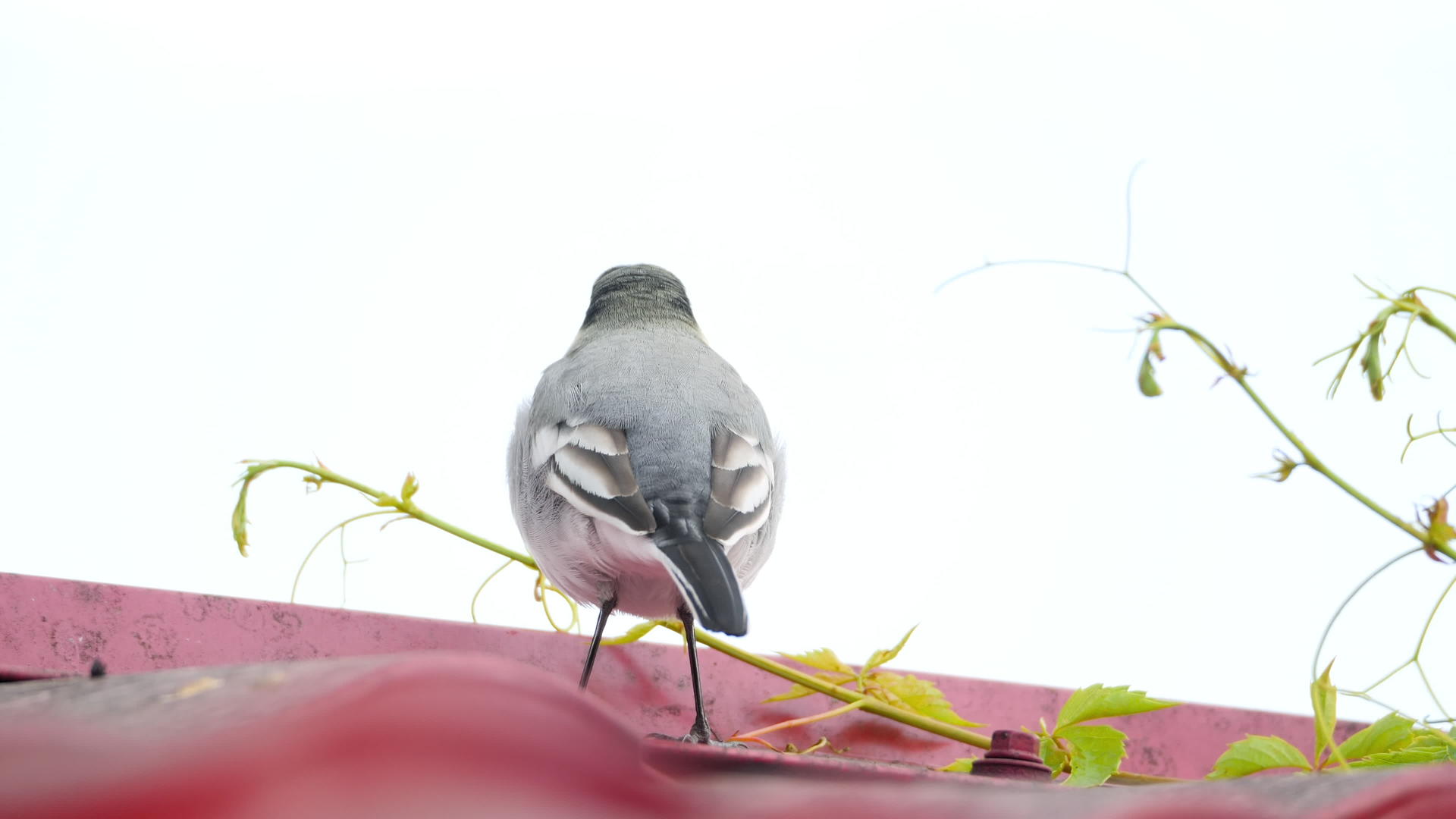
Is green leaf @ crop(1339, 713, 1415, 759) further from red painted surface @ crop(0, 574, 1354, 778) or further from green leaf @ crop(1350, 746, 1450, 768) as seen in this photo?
red painted surface @ crop(0, 574, 1354, 778)

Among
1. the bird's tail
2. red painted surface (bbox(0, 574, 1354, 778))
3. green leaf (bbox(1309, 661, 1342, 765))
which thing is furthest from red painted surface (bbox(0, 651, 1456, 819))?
red painted surface (bbox(0, 574, 1354, 778))

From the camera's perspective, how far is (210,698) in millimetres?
422

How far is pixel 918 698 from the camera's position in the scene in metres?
1.75

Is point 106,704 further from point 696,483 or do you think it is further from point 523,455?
point 523,455

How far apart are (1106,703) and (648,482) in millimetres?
675

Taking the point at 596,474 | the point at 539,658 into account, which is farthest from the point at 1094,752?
the point at 539,658

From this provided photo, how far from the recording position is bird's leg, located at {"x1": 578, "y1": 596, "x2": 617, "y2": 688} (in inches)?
72.1

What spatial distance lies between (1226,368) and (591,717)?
3.27 feet

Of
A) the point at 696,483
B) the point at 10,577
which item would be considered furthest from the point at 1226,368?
the point at 10,577

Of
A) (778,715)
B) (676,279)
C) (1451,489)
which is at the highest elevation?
(676,279)

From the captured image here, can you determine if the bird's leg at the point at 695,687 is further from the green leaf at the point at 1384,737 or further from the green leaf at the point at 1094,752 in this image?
the green leaf at the point at 1384,737

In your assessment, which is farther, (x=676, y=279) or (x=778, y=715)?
(x=676, y=279)

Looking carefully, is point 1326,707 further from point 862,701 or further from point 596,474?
point 596,474

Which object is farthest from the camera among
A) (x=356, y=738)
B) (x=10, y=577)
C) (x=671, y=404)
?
(x=671, y=404)
